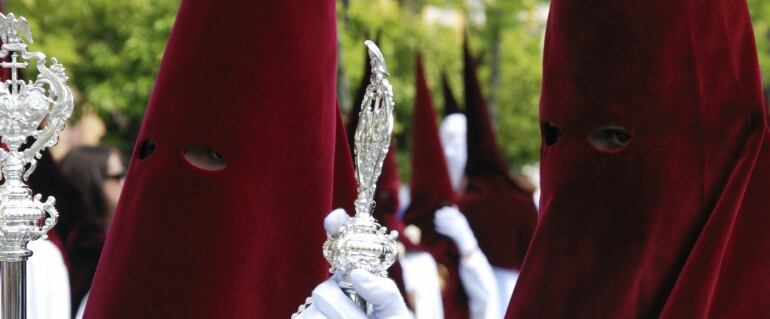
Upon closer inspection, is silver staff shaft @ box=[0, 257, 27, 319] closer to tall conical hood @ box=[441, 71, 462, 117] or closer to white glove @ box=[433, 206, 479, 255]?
white glove @ box=[433, 206, 479, 255]

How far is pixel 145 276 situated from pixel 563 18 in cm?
120

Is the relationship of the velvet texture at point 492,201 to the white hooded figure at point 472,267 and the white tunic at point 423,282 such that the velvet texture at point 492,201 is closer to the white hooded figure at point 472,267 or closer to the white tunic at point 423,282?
the white hooded figure at point 472,267

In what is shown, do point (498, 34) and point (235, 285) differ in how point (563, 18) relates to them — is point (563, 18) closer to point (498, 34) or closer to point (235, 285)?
point (235, 285)

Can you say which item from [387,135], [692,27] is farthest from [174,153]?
[692,27]

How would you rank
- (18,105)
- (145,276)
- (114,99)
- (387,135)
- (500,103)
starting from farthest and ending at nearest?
(500,103) < (114,99) < (145,276) < (18,105) < (387,135)

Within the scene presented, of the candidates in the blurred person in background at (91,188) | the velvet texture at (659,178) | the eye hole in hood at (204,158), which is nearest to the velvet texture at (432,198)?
the blurred person in background at (91,188)

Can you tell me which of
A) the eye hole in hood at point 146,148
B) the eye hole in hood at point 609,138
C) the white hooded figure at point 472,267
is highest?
the eye hole in hood at point 609,138

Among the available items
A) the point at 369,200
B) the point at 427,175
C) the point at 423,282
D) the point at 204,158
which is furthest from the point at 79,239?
the point at 369,200

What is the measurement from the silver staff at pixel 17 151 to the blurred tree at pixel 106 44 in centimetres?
797

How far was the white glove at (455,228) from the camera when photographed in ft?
25.7

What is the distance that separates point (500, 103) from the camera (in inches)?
809

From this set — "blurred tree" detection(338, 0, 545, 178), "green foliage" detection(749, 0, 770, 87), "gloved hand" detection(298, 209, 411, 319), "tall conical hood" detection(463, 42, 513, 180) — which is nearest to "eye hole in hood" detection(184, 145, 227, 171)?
"gloved hand" detection(298, 209, 411, 319)

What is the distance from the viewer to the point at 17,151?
115 inches

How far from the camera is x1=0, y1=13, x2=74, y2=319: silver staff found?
2.90 m
